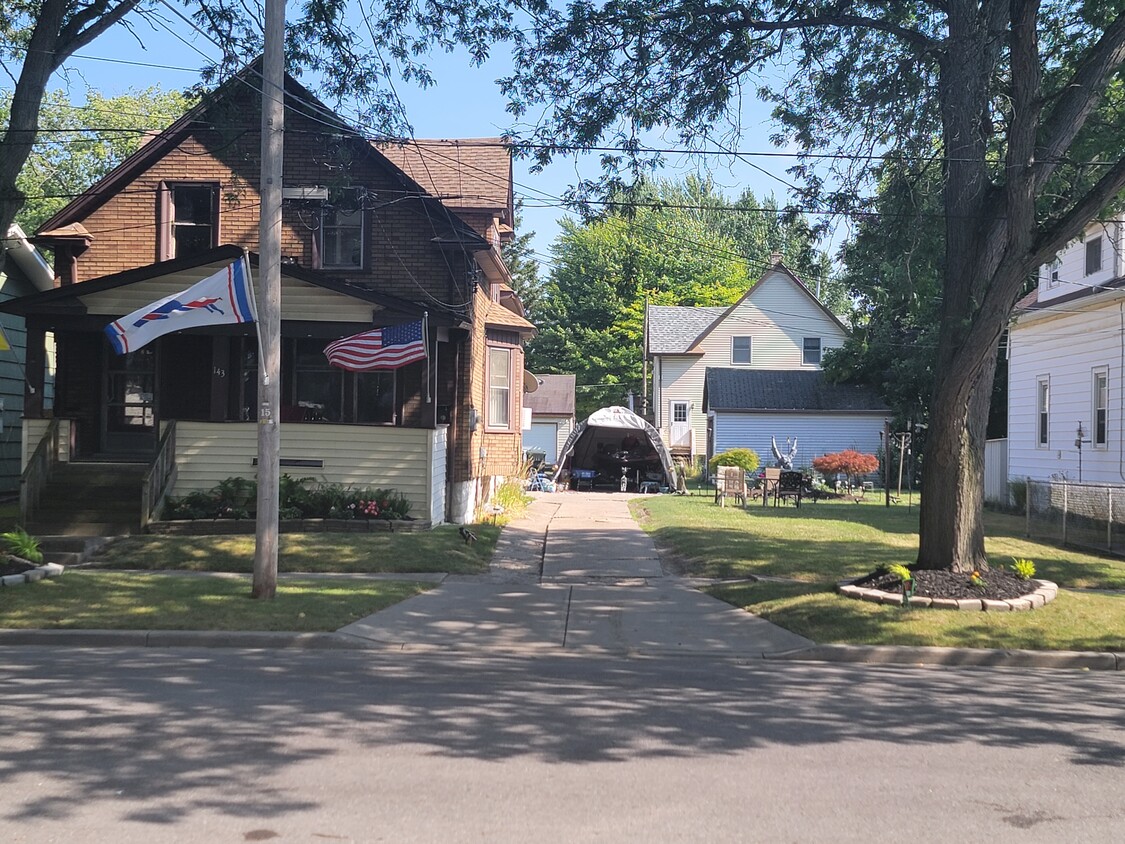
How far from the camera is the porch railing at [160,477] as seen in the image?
16.4m

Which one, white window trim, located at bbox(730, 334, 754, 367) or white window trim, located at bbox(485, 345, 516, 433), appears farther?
white window trim, located at bbox(730, 334, 754, 367)

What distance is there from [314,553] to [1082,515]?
45.8ft

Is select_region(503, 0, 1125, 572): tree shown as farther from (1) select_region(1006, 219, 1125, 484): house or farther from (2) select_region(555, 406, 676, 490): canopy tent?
(2) select_region(555, 406, 676, 490): canopy tent

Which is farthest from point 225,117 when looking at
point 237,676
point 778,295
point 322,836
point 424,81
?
point 778,295

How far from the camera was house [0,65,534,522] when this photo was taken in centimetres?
1775

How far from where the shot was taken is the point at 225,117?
14891mm

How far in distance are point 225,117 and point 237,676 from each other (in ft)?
30.0

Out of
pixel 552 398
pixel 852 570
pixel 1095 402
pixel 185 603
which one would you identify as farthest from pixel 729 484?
pixel 552 398

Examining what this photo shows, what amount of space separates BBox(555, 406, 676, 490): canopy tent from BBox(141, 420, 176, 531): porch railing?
1686 cm

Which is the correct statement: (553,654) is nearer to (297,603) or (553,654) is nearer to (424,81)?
(297,603)

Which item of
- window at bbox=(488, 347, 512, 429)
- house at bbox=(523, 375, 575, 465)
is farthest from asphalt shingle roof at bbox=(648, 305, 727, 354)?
window at bbox=(488, 347, 512, 429)

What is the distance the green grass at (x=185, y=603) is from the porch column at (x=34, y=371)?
5157 mm

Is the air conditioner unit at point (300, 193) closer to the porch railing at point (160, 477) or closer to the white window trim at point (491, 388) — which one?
the porch railing at point (160, 477)

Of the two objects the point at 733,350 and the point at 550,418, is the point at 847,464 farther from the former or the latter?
the point at 550,418
